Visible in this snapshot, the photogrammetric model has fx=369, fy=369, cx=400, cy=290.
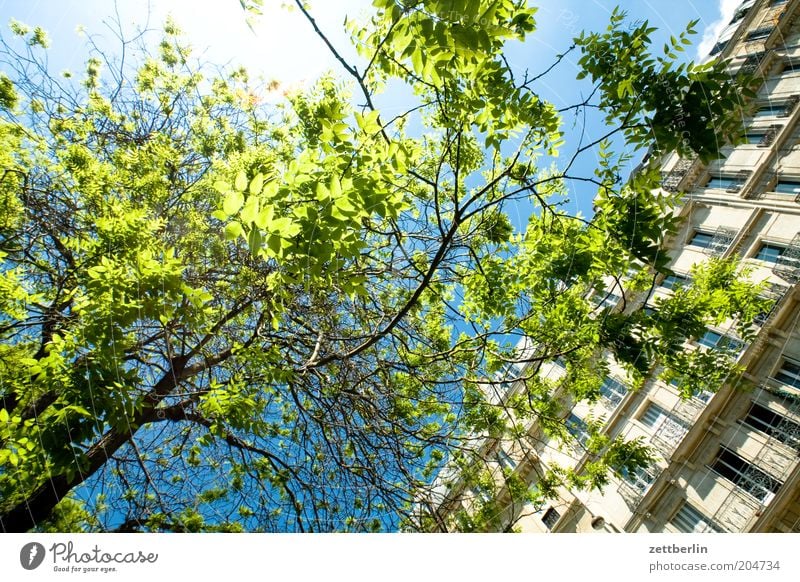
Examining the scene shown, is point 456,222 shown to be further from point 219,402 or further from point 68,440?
point 68,440

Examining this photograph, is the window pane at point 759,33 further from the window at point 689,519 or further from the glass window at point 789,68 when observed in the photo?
the window at point 689,519

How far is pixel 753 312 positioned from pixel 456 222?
7.07 ft

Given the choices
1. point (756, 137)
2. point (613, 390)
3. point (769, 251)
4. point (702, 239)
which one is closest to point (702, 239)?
point (702, 239)

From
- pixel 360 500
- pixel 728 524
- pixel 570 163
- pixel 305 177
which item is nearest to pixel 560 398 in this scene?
pixel 728 524

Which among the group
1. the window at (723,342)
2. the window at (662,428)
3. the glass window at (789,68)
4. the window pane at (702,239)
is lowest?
the window at (662,428)

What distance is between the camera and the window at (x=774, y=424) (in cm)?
290

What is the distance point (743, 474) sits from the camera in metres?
3.15

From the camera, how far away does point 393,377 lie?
3.91 m

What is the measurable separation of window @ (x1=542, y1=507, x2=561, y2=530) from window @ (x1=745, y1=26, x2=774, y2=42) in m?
3.72
